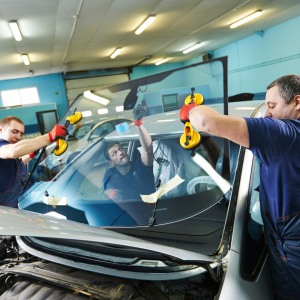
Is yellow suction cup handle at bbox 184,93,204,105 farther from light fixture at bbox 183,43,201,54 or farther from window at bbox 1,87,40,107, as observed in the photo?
window at bbox 1,87,40,107

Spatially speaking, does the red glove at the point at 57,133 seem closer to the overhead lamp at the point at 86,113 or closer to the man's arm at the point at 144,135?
the overhead lamp at the point at 86,113

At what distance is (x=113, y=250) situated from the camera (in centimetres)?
118

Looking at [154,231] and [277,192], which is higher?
[277,192]

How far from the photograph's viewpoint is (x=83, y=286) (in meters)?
1.11

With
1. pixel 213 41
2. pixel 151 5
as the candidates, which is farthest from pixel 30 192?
pixel 213 41

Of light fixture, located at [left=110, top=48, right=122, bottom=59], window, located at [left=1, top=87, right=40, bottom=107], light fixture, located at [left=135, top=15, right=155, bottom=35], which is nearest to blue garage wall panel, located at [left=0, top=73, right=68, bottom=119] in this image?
window, located at [left=1, top=87, right=40, bottom=107]

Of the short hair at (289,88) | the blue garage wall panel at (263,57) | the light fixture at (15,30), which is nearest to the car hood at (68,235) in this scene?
the short hair at (289,88)

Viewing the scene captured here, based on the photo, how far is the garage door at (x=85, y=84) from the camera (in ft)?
46.3

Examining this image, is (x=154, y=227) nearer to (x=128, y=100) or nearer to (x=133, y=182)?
(x=133, y=182)

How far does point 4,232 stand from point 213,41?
12237 mm

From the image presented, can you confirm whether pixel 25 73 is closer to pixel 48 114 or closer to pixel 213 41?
pixel 48 114

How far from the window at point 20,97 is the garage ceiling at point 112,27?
3.37 ft

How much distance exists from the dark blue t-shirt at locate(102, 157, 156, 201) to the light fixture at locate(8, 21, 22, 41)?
6045mm

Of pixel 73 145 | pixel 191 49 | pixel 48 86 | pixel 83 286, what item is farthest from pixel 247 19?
pixel 48 86
